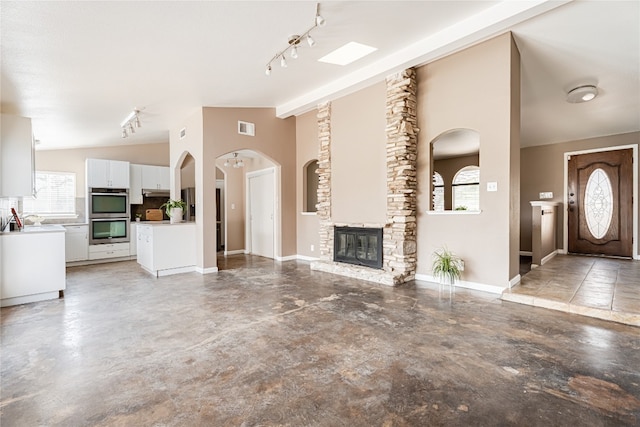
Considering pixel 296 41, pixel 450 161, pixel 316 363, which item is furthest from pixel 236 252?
pixel 450 161

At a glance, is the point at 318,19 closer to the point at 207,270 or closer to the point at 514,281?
the point at 514,281

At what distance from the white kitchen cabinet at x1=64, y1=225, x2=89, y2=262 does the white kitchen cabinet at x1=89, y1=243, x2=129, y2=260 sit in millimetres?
108

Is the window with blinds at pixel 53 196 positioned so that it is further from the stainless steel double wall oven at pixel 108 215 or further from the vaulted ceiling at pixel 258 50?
the vaulted ceiling at pixel 258 50

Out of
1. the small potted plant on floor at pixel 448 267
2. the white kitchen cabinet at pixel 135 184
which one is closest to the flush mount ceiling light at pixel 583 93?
the small potted plant on floor at pixel 448 267

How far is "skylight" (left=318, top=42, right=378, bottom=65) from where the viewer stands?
4.14 metres

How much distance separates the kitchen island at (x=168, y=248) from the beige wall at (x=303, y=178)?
2253 mm

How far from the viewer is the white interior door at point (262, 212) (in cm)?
730

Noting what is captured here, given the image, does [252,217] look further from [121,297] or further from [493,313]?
[493,313]

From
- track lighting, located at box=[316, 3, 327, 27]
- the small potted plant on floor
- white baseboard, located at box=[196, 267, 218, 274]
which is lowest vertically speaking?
white baseboard, located at box=[196, 267, 218, 274]

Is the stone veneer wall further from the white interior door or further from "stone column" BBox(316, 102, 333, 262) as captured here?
the white interior door

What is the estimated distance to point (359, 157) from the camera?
216 inches

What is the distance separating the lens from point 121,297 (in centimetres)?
418

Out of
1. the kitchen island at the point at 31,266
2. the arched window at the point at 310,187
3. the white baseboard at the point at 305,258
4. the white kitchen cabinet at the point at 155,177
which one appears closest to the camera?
the kitchen island at the point at 31,266

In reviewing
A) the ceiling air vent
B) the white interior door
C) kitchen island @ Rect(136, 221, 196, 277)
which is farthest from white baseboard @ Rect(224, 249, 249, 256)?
the ceiling air vent
